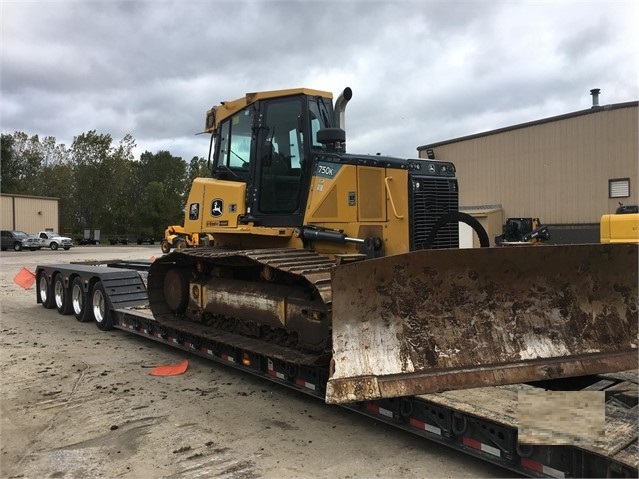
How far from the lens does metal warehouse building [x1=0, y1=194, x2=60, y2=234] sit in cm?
4472

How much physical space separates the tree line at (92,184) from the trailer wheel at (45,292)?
4772 cm

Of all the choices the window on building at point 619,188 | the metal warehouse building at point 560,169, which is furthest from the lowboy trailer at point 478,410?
the window on building at point 619,188

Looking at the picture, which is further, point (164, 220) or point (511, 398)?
point (164, 220)

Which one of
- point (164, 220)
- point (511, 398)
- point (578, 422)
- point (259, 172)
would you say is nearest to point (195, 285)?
point (259, 172)

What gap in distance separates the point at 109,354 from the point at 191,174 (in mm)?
67389

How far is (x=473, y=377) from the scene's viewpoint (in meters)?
4.00

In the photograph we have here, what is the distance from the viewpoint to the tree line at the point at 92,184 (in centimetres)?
5872

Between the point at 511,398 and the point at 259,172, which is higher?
the point at 259,172

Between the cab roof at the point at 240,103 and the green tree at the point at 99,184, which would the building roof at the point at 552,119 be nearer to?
the cab roof at the point at 240,103

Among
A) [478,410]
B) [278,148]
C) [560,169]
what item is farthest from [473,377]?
[560,169]

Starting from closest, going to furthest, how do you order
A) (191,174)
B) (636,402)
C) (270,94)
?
1. (636,402)
2. (270,94)
3. (191,174)

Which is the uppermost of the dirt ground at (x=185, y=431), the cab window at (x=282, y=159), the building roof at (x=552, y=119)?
the building roof at (x=552, y=119)

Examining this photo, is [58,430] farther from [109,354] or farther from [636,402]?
[636,402]

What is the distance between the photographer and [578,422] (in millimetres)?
3500
